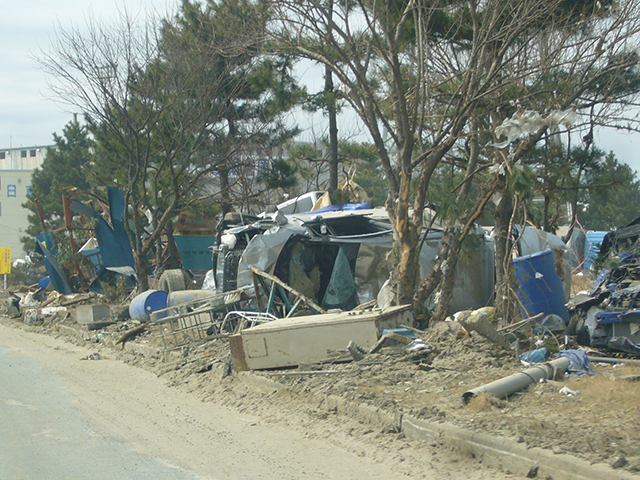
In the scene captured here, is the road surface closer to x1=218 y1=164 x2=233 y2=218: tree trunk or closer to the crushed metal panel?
the crushed metal panel

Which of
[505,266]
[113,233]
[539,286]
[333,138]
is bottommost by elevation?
[539,286]

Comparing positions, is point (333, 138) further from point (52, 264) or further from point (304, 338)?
point (304, 338)

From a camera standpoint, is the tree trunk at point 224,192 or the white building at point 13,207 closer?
the tree trunk at point 224,192

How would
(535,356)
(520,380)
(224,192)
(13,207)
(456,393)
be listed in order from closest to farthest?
(520,380)
(456,393)
(535,356)
(224,192)
(13,207)

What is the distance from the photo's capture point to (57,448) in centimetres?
534

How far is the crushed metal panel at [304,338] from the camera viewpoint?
23.9ft

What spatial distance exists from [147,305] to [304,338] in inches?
245

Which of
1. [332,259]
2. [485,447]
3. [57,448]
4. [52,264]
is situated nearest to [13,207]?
[52,264]

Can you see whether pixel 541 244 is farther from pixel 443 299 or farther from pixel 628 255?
pixel 443 299

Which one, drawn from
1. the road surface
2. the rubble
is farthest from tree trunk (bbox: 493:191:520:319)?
the road surface

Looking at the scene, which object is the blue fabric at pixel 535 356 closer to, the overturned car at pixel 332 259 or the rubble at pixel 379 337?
the rubble at pixel 379 337

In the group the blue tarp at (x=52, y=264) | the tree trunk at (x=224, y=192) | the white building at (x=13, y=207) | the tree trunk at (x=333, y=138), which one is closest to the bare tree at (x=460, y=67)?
the tree trunk at (x=333, y=138)

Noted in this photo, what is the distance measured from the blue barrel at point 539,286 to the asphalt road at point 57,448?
6.08 metres

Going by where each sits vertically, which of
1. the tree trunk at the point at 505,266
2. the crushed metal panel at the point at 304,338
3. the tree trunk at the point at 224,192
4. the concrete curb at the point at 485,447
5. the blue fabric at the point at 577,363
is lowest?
the concrete curb at the point at 485,447
